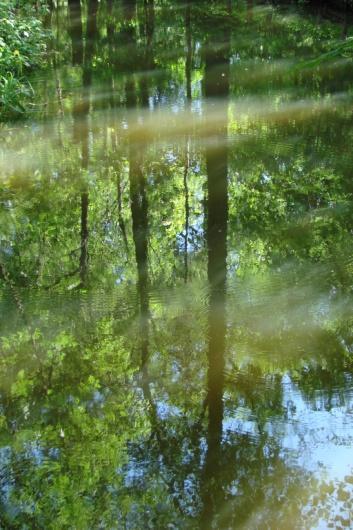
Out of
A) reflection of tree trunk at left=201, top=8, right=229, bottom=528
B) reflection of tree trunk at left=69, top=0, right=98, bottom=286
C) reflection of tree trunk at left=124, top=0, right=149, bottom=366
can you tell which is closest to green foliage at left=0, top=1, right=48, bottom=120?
reflection of tree trunk at left=69, top=0, right=98, bottom=286

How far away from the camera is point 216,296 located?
536 centimetres

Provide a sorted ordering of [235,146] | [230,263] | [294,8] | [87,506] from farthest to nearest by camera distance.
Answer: [294,8] → [235,146] → [230,263] → [87,506]

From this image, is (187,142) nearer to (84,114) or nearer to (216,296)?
(84,114)

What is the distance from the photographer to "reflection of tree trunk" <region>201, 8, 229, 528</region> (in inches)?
141

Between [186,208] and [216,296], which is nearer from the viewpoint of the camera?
[216,296]

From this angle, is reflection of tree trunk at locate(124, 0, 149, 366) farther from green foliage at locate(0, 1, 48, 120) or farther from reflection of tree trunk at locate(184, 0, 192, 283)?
green foliage at locate(0, 1, 48, 120)

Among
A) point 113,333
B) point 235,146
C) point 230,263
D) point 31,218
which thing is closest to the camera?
point 113,333

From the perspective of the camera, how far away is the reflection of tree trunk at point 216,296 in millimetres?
3572

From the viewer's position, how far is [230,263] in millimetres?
5953

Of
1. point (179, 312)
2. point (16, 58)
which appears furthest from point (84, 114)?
point (179, 312)

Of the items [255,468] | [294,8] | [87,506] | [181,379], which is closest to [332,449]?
[255,468]

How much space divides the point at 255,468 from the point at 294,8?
2087cm

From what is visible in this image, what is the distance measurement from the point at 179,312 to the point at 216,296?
42 centimetres

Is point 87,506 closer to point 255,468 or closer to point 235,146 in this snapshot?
point 255,468
